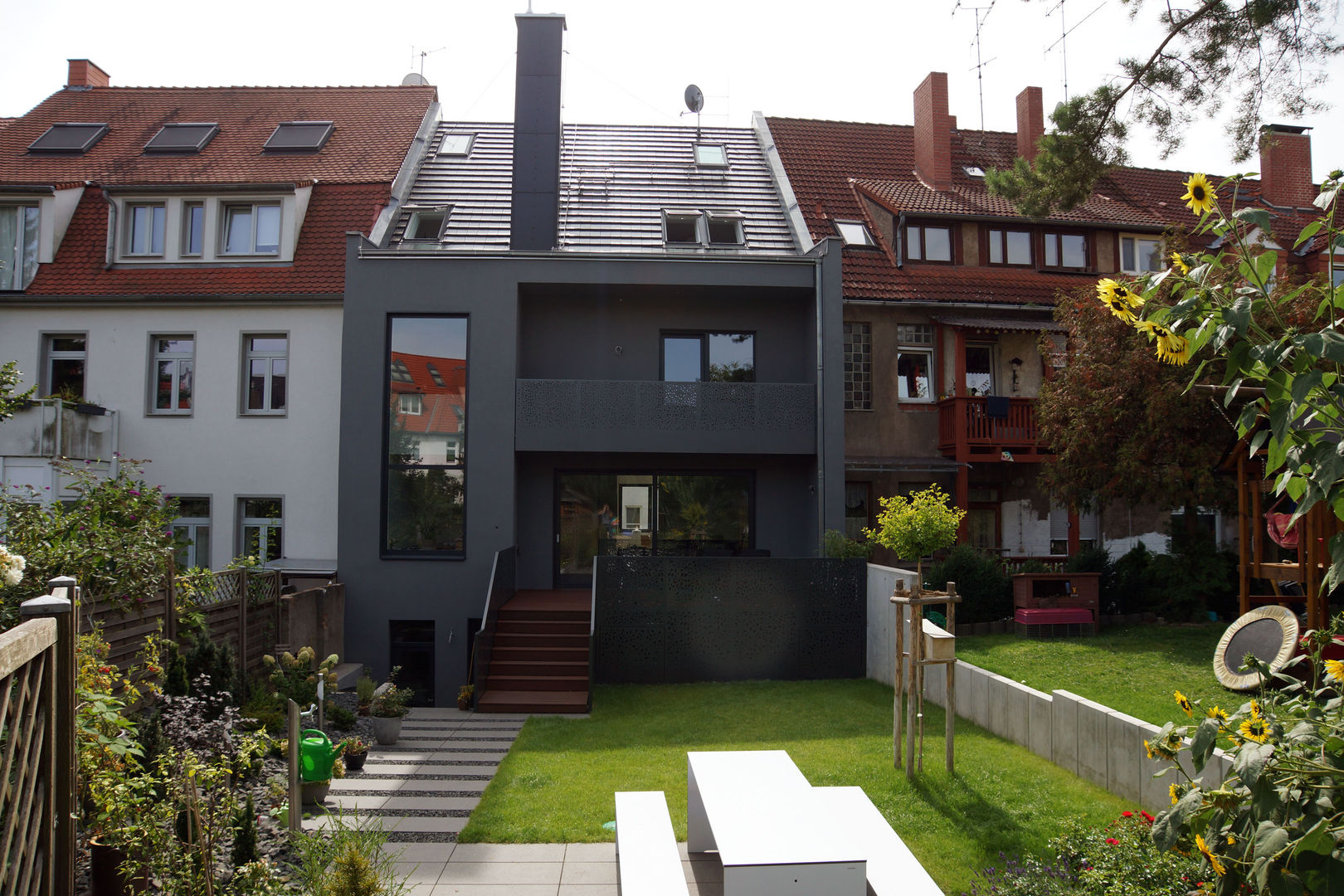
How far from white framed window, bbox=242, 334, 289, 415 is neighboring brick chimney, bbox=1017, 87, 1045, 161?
59.1 feet

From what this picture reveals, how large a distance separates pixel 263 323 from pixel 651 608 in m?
9.75

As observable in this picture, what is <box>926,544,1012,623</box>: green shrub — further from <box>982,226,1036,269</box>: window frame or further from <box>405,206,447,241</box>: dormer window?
<box>405,206,447,241</box>: dormer window

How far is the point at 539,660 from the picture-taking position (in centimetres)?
1438

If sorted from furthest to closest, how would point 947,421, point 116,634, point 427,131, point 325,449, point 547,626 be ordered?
point 427,131, point 947,421, point 325,449, point 547,626, point 116,634

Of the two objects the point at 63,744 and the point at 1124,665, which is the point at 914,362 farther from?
the point at 63,744

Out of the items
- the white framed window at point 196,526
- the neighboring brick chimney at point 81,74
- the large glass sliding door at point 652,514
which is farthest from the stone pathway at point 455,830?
the neighboring brick chimney at point 81,74

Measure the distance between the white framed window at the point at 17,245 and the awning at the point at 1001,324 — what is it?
18.5 meters

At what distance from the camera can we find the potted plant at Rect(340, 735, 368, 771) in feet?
32.7

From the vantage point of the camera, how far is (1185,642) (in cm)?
1372

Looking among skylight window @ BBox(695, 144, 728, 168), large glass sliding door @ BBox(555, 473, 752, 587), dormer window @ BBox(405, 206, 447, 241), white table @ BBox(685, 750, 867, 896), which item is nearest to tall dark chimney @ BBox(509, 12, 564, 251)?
dormer window @ BBox(405, 206, 447, 241)

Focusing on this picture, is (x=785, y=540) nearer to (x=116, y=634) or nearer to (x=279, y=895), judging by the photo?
(x=116, y=634)

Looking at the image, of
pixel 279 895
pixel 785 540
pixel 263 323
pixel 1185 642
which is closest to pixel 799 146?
pixel 785 540

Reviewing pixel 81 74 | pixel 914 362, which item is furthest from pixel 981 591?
pixel 81 74

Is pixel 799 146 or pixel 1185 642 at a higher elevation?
pixel 799 146
